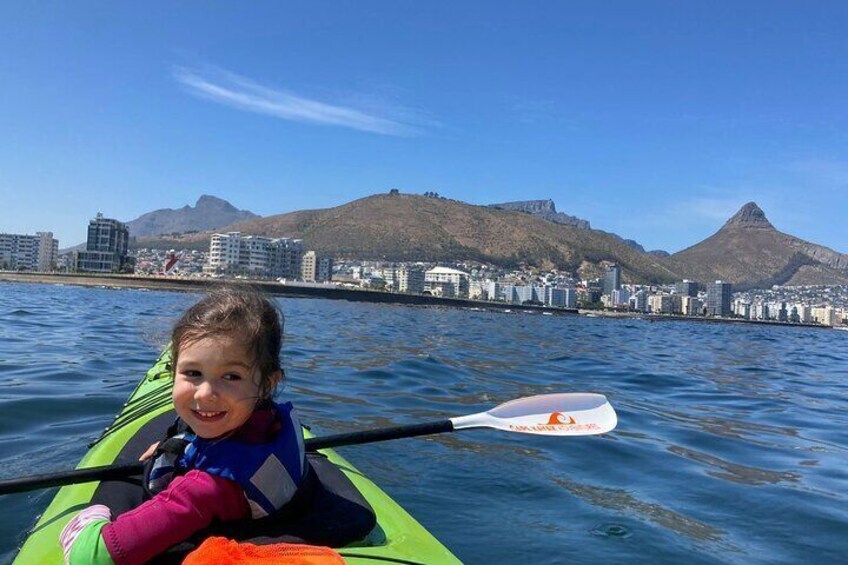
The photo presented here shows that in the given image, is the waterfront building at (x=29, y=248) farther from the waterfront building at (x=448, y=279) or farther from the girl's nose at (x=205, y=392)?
the girl's nose at (x=205, y=392)

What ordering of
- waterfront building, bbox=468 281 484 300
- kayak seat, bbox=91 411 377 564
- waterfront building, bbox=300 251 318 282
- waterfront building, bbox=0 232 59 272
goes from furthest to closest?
waterfront building, bbox=0 232 59 272
waterfront building, bbox=300 251 318 282
waterfront building, bbox=468 281 484 300
kayak seat, bbox=91 411 377 564

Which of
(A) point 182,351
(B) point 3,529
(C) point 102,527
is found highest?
(A) point 182,351

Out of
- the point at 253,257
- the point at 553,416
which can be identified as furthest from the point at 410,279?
the point at 553,416

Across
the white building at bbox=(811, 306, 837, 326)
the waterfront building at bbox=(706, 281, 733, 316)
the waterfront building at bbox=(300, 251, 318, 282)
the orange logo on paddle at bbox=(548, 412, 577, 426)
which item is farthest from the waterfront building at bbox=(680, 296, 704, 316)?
the orange logo on paddle at bbox=(548, 412, 577, 426)

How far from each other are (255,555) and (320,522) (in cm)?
54

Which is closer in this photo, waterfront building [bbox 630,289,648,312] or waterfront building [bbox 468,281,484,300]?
waterfront building [bbox 630,289,648,312]

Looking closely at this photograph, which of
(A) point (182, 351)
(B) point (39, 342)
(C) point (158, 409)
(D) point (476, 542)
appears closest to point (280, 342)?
(A) point (182, 351)

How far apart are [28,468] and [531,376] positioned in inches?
390

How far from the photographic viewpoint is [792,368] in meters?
20.0

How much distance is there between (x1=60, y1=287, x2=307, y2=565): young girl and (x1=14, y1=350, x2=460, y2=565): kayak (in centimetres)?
17

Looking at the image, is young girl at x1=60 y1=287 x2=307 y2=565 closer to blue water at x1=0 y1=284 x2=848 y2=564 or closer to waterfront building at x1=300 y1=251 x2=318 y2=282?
blue water at x1=0 y1=284 x2=848 y2=564

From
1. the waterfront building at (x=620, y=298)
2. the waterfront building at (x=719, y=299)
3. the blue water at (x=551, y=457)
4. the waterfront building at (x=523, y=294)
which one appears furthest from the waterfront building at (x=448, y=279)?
the blue water at (x=551, y=457)

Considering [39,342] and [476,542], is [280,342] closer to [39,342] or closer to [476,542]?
[476,542]

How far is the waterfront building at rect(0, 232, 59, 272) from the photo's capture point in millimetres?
175125
